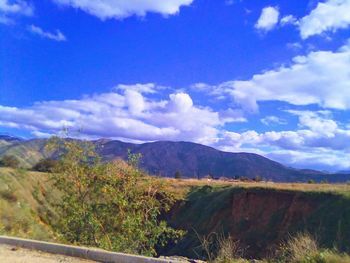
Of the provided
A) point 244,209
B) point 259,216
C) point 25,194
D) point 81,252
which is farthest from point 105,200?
point 244,209

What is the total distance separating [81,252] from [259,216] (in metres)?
32.6

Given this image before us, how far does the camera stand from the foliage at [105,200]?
15609mm

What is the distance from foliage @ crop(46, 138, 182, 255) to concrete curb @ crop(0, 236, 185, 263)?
3875 millimetres

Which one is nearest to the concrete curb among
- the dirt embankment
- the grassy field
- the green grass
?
the dirt embankment

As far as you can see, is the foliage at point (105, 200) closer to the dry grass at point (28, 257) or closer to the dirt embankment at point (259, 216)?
the dry grass at point (28, 257)

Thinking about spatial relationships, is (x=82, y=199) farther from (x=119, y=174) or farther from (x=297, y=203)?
(x=297, y=203)

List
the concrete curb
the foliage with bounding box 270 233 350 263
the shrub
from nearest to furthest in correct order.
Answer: the foliage with bounding box 270 233 350 263
the shrub
the concrete curb

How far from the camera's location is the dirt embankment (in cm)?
3131

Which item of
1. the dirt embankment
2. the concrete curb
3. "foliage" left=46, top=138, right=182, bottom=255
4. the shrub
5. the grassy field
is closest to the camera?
the shrub

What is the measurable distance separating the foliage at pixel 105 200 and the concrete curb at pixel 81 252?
388 centimetres

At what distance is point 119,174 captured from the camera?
1697 cm

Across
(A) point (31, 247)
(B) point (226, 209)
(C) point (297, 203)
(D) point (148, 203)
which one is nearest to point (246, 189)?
(B) point (226, 209)

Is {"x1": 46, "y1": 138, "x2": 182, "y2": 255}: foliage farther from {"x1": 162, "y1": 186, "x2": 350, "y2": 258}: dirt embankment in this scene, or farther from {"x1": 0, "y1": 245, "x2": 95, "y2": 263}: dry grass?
{"x1": 162, "y1": 186, "x2": 350, "y2": 258}: dirt embankment

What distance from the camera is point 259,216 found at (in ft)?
134
